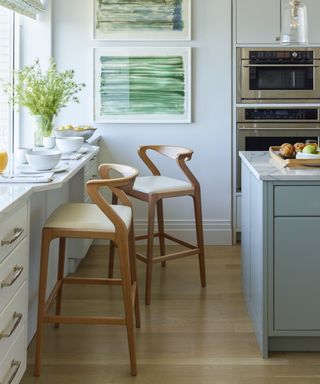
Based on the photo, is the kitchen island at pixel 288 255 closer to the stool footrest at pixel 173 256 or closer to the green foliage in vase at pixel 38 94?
the stool footrest at pixel 173 256

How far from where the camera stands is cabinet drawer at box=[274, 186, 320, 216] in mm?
2682

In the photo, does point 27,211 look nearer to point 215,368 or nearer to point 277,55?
point 215,368

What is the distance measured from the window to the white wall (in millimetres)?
531

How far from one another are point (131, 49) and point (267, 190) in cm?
259

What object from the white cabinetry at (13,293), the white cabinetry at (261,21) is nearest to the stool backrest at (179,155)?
the white cabinetry at (261,21)

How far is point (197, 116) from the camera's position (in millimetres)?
4988

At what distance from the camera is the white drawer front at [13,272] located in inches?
81.0

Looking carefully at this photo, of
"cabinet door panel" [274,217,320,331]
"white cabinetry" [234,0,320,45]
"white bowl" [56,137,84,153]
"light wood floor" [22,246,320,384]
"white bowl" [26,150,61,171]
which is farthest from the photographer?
"white cabinetry" [234,0,320,45]

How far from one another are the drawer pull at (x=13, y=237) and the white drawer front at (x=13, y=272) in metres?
0.06

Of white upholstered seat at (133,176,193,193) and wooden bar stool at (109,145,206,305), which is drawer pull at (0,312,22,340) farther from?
white upholstered seat at (133,176,193,193)

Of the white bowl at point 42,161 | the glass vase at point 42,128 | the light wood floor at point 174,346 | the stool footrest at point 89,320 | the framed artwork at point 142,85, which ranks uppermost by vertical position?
the framed artwork at point 142,85

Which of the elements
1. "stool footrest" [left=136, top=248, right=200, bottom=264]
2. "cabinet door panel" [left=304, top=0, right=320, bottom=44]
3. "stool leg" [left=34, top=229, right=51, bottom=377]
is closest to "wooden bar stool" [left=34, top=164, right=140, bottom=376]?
"stool leg" [left=34, top=229, right=51, bottom=377]

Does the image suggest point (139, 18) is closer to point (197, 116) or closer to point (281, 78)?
point (197, 116)

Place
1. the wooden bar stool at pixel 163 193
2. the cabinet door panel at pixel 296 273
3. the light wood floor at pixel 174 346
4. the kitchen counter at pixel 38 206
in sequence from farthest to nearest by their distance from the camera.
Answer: the wooden bar stool at pixel 163 193, the cabinet door panel at pixel 296 273, the light wood floor at pixel 174 346, the kitchen counter at pixel 38 206
